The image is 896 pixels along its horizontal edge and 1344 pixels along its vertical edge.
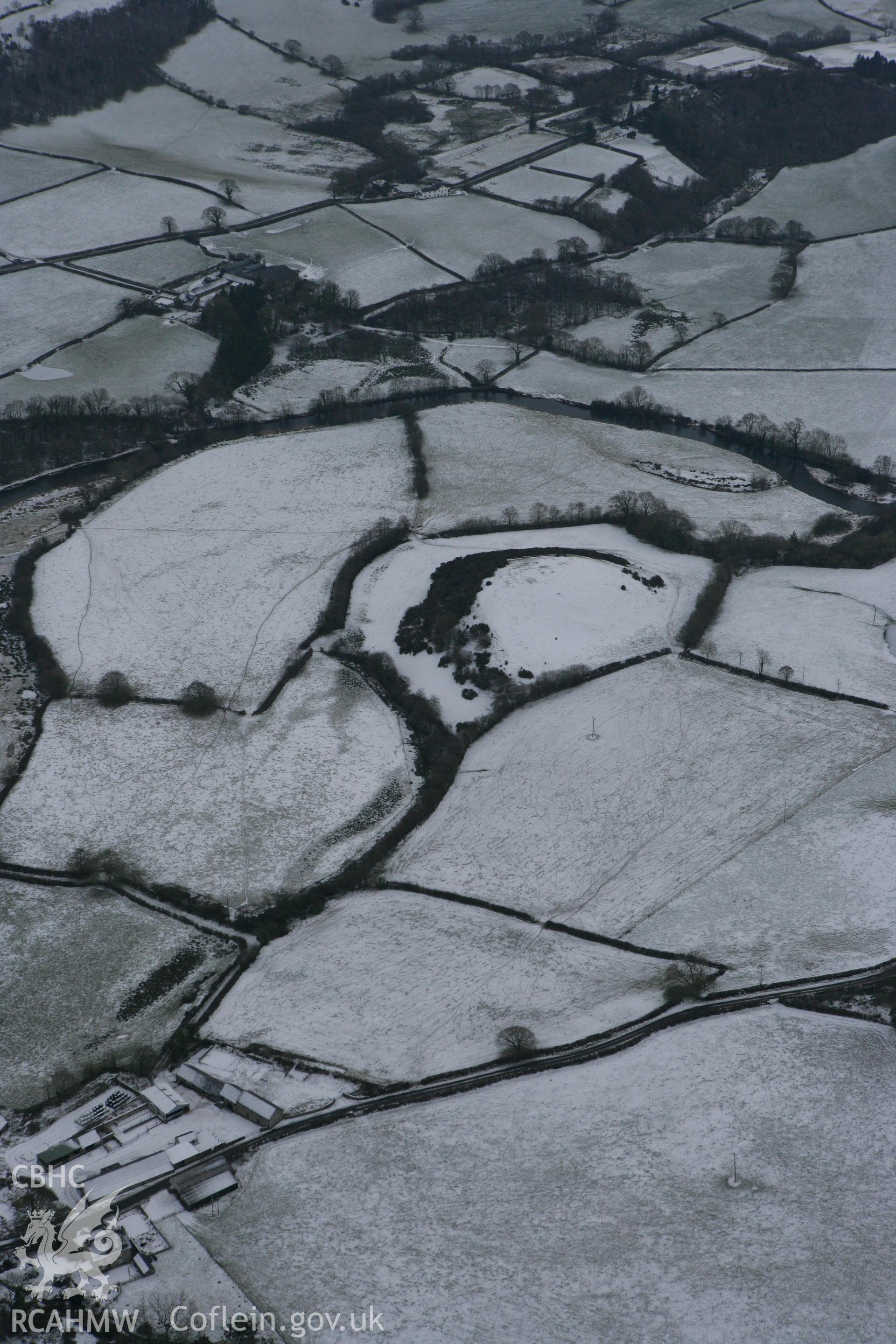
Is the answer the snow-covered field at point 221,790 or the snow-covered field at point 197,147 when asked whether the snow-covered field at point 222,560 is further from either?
the snow-covered field at point 197,147

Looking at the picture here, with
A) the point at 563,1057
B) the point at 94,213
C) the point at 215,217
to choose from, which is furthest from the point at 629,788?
the point at 94,213

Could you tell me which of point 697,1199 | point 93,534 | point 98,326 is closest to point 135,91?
point 98,326

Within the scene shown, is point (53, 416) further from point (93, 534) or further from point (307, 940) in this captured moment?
point (307, 940)

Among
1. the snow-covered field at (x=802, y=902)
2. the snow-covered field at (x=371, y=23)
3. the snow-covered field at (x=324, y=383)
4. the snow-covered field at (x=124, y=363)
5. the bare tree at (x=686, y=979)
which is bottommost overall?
the snow-covered field at (x=802, y=902)

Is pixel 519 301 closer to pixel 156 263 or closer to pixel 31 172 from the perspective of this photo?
pixel 156 263

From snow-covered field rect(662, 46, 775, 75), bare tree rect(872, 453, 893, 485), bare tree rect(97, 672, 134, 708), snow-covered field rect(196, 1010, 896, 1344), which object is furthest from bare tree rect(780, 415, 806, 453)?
snow-covered field rect(662, 46, 775, 75)

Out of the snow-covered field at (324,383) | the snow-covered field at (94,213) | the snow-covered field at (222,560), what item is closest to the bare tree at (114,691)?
the snow-covered field at (222,560)

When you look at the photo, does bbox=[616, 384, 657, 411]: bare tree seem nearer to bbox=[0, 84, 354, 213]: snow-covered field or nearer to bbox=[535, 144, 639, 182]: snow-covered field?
bbox=[535, 144, 639, 182]: snow-covered field
